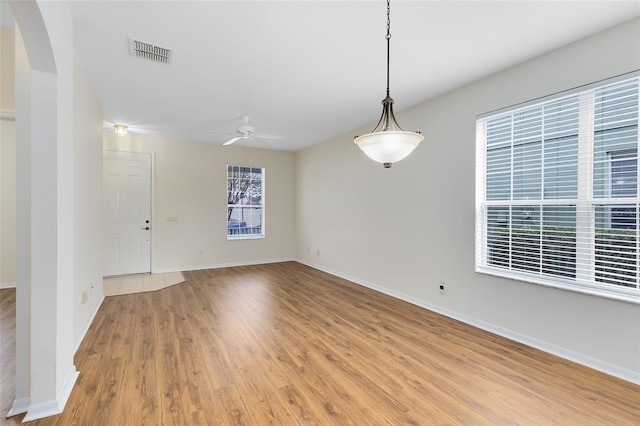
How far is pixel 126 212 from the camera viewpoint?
536cm

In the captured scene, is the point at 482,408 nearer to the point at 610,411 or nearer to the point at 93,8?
the point at 610,411

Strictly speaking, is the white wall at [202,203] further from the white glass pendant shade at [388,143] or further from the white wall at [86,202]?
the white glass pendant shade at [388,143]

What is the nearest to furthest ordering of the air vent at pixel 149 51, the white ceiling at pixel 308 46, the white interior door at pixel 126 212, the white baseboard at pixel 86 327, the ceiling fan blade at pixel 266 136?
the white ceiling at pixel 308 46
the air vent at pixel 149 51
the white baseboard at pixel 86 327
the white interior door at pixel 126 212
the ceiling fan blade at pixel 266 136

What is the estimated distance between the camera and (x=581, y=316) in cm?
236

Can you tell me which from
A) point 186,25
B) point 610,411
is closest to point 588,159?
point 610,411

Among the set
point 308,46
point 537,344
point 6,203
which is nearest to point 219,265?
point 6,203

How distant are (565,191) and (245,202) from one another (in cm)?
576

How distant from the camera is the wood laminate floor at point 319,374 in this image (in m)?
1.77

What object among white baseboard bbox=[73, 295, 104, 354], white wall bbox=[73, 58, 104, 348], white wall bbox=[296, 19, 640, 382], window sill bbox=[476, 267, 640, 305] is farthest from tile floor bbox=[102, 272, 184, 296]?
window sill bbox=[476, 267, 640, 305]

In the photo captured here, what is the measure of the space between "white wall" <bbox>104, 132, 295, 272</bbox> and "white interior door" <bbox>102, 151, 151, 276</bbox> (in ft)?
0.47

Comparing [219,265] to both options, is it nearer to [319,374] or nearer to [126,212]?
[126,212]

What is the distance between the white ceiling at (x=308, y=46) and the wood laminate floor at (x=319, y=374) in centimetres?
272

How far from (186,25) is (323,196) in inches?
163

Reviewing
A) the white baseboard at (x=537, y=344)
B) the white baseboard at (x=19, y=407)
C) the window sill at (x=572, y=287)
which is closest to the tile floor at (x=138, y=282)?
the white baseboard at (x=19, y=407)
